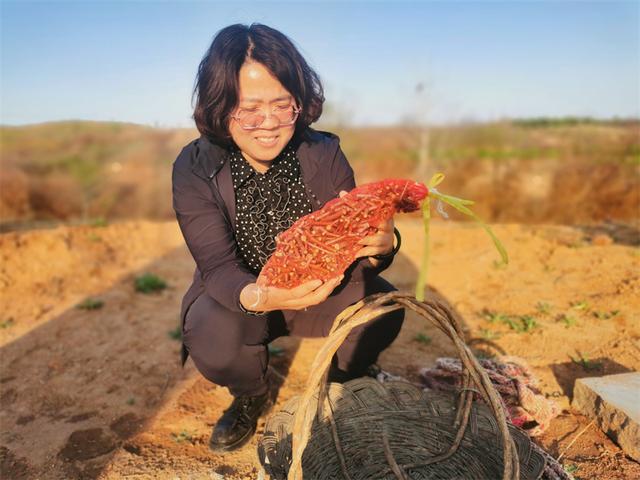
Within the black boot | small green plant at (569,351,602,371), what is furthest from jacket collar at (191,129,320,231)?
small green plant at (569,351,602,371)

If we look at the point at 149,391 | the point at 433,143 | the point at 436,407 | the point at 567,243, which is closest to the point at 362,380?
the point at 436,407

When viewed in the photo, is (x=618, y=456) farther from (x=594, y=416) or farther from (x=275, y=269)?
(x=275, y=269)

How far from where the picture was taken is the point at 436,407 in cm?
212

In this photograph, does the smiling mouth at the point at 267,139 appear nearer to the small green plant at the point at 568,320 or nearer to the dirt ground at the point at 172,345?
the dirt ground at the point at 172,345

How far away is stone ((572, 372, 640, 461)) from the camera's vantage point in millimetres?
2059

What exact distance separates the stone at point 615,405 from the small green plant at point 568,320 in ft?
2.80

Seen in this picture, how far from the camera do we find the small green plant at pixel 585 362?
2.79m

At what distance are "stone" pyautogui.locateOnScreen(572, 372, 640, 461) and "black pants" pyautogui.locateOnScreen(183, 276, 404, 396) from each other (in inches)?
41.2

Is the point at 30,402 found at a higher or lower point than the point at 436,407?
lower

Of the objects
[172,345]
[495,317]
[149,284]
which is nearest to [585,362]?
[495,317]

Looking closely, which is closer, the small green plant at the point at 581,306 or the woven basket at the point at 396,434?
the woven basket at the point at 396,434

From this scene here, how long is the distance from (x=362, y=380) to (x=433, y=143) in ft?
79.4

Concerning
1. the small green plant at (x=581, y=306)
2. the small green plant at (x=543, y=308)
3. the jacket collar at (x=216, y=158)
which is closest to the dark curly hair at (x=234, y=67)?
the jacket collar at (x=216, y=158)

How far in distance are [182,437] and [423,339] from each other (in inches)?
71.2
